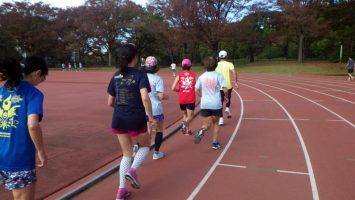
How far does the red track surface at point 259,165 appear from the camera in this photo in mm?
4520

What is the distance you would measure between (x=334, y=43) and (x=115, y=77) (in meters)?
47.9

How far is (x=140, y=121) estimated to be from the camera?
4086 millimetres

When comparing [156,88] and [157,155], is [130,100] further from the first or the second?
[157,155]

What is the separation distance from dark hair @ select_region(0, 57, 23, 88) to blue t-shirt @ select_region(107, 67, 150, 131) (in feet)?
4.75

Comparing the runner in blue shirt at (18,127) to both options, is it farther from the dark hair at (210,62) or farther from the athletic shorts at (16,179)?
the dark hair at (210,62)

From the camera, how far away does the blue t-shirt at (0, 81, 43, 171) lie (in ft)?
9.02

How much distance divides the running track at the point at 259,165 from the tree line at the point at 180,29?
3481 centimetres

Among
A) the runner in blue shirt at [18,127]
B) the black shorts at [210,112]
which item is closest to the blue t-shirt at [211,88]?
the black shorts at [210,112]

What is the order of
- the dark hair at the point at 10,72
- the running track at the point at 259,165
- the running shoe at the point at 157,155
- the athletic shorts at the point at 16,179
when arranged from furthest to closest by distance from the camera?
the running shoe at the point at 157,155 < the running track at the point at 259,165 < the athletic shorts at the point at 16,179 < the dark hair at the point at 10,72

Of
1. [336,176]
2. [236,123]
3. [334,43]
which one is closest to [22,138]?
[336,176]

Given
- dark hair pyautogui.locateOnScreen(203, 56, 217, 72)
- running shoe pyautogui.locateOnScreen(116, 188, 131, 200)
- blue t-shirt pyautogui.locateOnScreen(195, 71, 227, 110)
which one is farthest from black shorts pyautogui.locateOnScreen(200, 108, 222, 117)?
running shoe pyautogui.locateOnScreen(116, 188, 131, 200)

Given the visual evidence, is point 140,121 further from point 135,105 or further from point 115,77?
point 115,77

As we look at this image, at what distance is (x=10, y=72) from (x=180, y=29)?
4297cm

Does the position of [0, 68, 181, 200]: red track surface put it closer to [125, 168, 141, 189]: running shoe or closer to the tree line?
[125, 168, 141, 189]: running shoe
